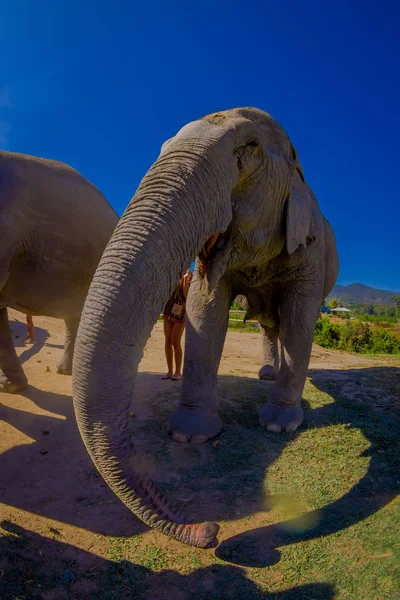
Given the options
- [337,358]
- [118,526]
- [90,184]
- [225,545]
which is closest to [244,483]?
[225,545]

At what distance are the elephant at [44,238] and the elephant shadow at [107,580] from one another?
91.0 inches

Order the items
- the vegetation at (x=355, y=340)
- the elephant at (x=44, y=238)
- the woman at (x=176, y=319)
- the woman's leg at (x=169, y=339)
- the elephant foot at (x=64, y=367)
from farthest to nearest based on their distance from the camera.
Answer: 1. the vegetation at (x=355, y=340)
2. the woman's leg at (x=169, y=339)
3. the woman at (x=176, y=319)
4. the elephant foot at (x=64, y=367)
5. the elephant at (x=44, y=238)

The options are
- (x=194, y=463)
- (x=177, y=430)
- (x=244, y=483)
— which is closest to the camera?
(x=244, y=483)

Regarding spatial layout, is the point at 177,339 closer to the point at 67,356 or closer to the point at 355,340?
the point at 67,356

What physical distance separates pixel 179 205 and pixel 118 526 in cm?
189

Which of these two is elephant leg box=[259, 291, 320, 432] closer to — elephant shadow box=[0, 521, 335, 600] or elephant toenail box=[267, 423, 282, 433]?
elephant toenail box=[267, 423, 282, 433]

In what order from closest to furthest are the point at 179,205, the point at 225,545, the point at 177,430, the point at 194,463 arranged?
the point at 179,205 → the point at 225,545 → the point at 194,463 → the point at 177,430

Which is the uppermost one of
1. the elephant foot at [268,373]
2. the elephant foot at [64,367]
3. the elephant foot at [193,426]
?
the elephant foot at [268,373]

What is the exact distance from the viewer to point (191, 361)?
3861mm

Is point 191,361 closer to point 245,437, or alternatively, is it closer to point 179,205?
point 245,437

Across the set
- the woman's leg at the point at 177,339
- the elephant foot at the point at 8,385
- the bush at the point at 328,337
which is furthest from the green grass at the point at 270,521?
the bush at the point at 328,337

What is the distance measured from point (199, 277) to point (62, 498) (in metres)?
2.02

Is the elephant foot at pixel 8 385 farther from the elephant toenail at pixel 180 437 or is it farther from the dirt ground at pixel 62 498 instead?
the elephant toenail at pixel 180 437

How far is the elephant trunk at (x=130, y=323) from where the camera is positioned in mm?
1919
